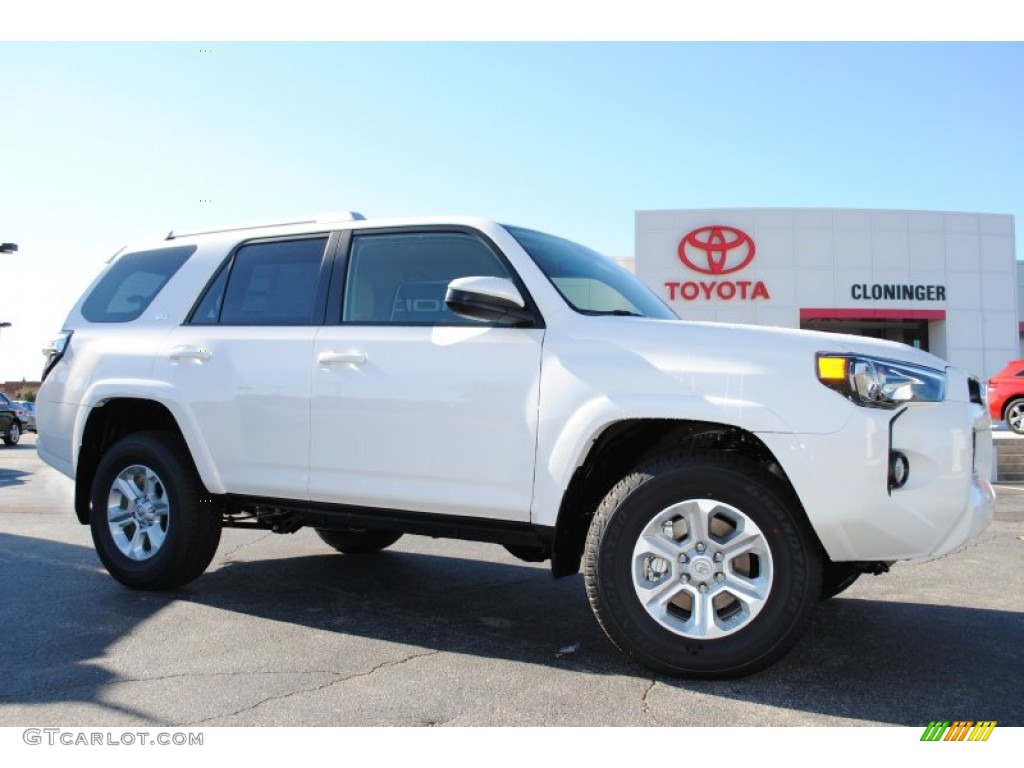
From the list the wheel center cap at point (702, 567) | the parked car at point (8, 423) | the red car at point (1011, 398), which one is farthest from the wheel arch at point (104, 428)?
the parked car at point (8, 423)

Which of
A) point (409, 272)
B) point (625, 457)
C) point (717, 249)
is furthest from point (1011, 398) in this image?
point (409, 272)

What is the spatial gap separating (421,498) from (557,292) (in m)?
1.10

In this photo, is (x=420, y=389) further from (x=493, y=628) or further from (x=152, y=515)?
(x=152, y=515)

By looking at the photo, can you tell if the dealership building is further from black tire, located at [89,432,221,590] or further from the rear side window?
black tire, located at [89,432,221,590]

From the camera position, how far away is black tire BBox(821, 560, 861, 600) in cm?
346

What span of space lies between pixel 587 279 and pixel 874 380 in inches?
57.5

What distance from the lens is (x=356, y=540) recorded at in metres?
5.96

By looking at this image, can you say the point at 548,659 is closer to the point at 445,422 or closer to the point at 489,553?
the point at 445,422

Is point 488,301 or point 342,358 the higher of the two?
point 488,301

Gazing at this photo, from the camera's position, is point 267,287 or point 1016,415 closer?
point 267,287

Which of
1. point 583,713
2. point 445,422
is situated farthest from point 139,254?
point 583,713

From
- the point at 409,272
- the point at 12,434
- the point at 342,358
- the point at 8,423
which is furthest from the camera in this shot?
the point at 12,434

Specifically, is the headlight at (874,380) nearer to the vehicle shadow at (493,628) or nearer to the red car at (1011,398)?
the vehicle shadow at (493,628)
